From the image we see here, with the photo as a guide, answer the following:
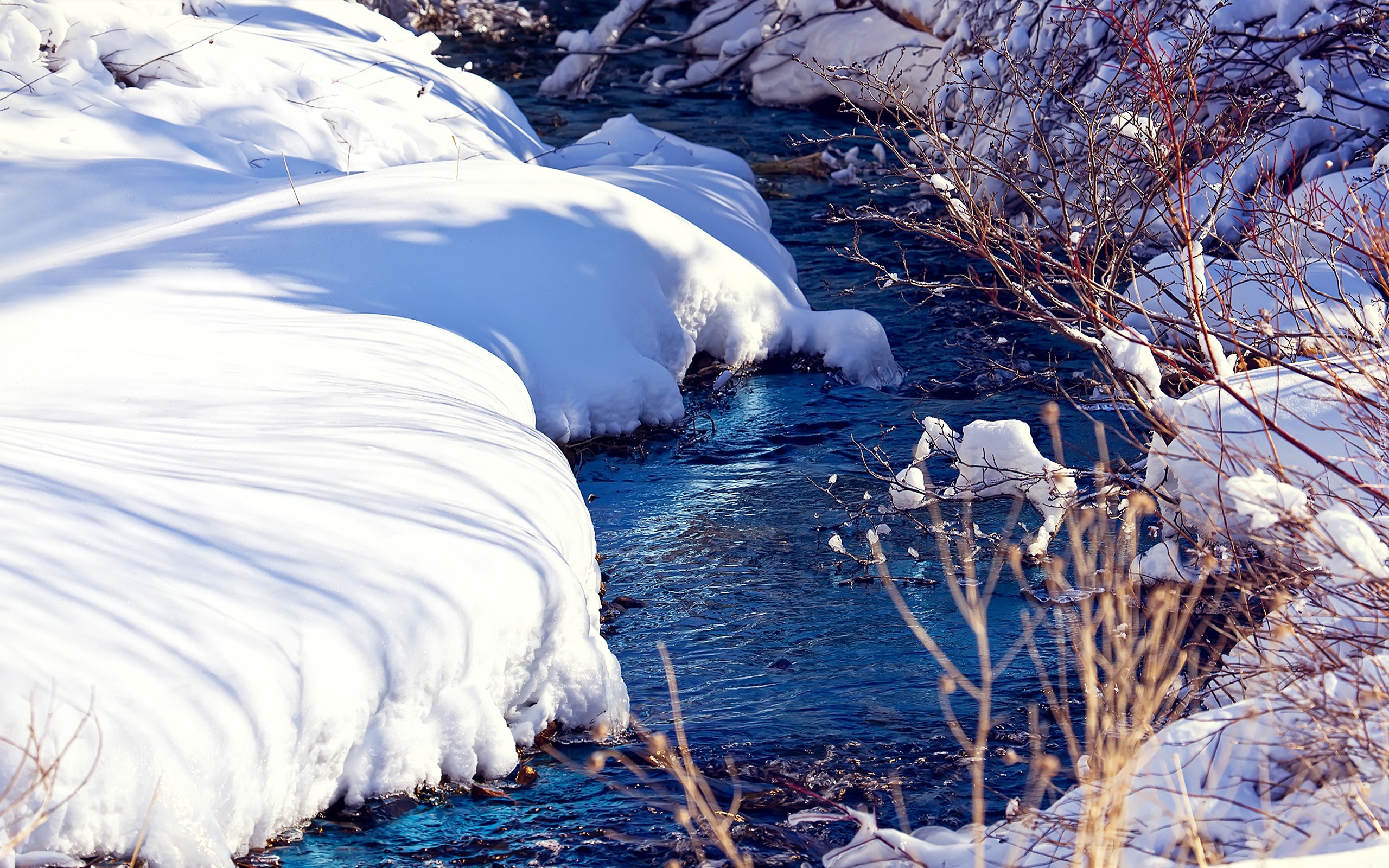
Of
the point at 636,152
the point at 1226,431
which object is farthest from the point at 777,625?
the point at 636,152

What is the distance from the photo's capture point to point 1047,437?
6551mm

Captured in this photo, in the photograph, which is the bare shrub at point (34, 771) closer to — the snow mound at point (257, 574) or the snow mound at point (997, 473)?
the snow mound at point (257, 574)

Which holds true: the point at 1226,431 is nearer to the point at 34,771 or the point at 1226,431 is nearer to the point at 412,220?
the point at 34,771

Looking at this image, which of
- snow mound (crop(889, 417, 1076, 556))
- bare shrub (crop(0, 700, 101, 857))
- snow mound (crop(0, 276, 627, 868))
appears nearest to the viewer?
bare shrub (crop(0, 700, 101, 857))

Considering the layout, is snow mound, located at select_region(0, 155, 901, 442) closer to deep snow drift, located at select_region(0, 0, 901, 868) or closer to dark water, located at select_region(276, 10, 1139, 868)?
deep snow drift, located at select_region(0, 0, 901, 868)

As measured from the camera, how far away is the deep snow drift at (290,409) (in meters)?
3.26

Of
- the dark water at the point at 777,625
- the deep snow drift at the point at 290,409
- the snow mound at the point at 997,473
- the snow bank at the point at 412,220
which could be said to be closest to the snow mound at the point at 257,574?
the deep snow drift at the point at 290,409

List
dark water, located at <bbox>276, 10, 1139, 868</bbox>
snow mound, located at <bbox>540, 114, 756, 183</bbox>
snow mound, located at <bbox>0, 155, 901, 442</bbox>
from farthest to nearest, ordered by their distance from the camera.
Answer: snow mound, located at <bbox>540, 114, 756, 183</bbox>, snow mound, located at <bbox>0, 155, 901, 442</bbox>, dark water, located at <bbox>276, 10, 1139, 868</bbox>

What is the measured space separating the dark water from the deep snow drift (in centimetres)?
20

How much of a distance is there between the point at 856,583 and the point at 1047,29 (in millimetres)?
5644

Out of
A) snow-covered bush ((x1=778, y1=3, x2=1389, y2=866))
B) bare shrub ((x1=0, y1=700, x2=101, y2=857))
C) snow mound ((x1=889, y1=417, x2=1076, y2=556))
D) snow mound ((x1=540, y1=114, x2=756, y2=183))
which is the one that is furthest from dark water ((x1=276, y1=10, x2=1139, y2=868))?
snow mound ((x1=540, y1=114, x2=756, y2=183))

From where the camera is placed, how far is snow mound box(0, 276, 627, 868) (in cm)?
312

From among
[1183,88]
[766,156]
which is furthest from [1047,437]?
[766,156]

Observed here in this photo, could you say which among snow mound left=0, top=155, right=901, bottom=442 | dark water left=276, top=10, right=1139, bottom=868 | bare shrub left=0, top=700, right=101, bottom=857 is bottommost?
dark water left=276, top=10, right=1139, bottom=868
